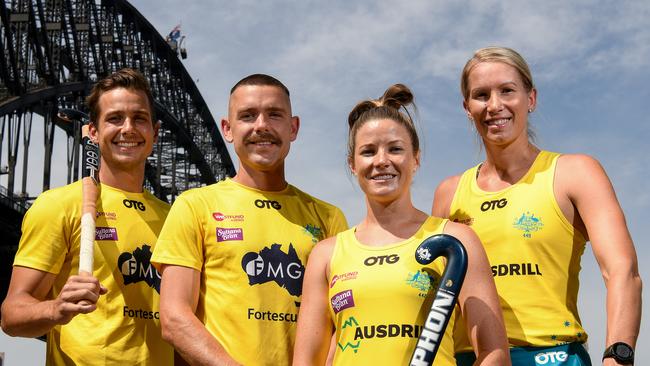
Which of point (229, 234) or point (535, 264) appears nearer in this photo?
point (535, 264)

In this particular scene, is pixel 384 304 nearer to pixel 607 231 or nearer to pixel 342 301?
pixel 342 301

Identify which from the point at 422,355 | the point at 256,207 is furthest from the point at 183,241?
the point at 422,355

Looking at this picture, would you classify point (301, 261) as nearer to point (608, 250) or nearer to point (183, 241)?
point (183, 241)

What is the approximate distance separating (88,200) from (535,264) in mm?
2664

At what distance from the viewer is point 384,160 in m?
4.35

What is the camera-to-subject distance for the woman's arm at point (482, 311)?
13.1ft

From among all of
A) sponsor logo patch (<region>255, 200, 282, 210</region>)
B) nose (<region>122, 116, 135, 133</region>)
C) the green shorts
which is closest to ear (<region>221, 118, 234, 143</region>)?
sponsor logo patch (<region>255, 200, 282, 210</region>)

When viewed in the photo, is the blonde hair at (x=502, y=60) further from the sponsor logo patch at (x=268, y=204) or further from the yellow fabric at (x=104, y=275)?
the yellow fabric at (x=104, y=275)

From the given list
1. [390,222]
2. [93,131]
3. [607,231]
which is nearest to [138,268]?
[93,131]

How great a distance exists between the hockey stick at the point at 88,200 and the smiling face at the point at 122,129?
107 millimetres

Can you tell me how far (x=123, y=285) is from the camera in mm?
5340

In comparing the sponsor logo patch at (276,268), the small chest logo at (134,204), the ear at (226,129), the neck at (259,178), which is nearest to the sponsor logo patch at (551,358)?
the sponsor logo patch at (276,268)

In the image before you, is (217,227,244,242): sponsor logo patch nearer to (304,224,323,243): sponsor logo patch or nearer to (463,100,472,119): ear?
(304,224,323,243): sponsor logo patch

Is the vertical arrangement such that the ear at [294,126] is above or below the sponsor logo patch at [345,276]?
above
